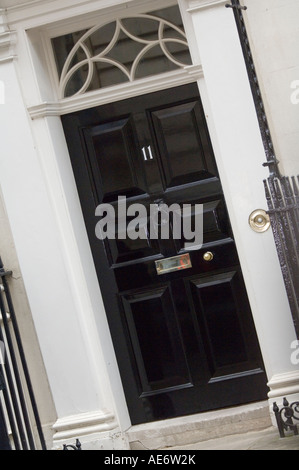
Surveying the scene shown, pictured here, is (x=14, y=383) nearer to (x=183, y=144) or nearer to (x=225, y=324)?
(x=225, y=324)

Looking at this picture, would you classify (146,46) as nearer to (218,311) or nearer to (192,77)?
(192,77)

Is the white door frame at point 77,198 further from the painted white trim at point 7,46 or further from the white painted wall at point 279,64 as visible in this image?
the white painted wall at point 279,64

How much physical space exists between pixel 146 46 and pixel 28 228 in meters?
1.63

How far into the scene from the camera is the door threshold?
748 centimetres

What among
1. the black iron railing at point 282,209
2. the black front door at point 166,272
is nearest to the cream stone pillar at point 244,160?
the black iron railing at point 282,209

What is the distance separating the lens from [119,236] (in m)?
7.77

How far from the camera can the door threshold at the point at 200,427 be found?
→ 24.5ft

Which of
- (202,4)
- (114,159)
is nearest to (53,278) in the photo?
(114,159)

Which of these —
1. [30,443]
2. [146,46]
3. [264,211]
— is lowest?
[30,443]

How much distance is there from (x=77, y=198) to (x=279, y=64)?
185 cm

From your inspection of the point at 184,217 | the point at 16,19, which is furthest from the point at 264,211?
the point at 16,19

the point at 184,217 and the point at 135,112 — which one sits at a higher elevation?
the point at 135,112

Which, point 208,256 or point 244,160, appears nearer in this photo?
point 244,160

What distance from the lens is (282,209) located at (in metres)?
6.75
